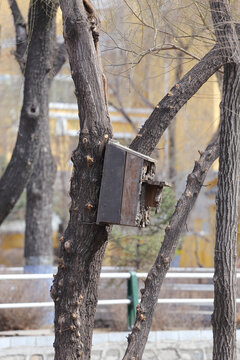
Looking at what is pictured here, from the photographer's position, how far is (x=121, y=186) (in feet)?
13.9

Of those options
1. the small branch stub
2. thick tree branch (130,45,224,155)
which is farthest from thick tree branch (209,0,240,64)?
the small branch stub

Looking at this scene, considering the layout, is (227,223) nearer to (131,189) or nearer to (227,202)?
(227,202)

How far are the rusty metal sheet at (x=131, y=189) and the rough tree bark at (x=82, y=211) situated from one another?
0.25m

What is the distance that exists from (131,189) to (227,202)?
129cm

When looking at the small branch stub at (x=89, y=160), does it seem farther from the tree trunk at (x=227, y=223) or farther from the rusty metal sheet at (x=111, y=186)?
the tree trunk at (x=227, y=223)

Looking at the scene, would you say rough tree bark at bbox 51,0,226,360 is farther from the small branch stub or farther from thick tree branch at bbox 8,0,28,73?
thick tree branch at bbox 8,0,28,73

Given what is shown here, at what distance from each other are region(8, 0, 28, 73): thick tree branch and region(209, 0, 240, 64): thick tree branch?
12.2 feet

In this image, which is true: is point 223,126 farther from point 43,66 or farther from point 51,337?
point 51,337

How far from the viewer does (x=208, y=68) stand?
5043 millimetres

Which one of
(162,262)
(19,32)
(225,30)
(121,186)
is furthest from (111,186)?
(19,32)

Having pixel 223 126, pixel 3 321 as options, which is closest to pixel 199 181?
pixel 223 126

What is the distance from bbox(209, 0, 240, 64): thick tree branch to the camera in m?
5.07

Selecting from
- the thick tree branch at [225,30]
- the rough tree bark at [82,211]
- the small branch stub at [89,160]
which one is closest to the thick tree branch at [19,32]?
the thick tree branch at [225,30]

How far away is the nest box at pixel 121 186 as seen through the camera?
421 cm
